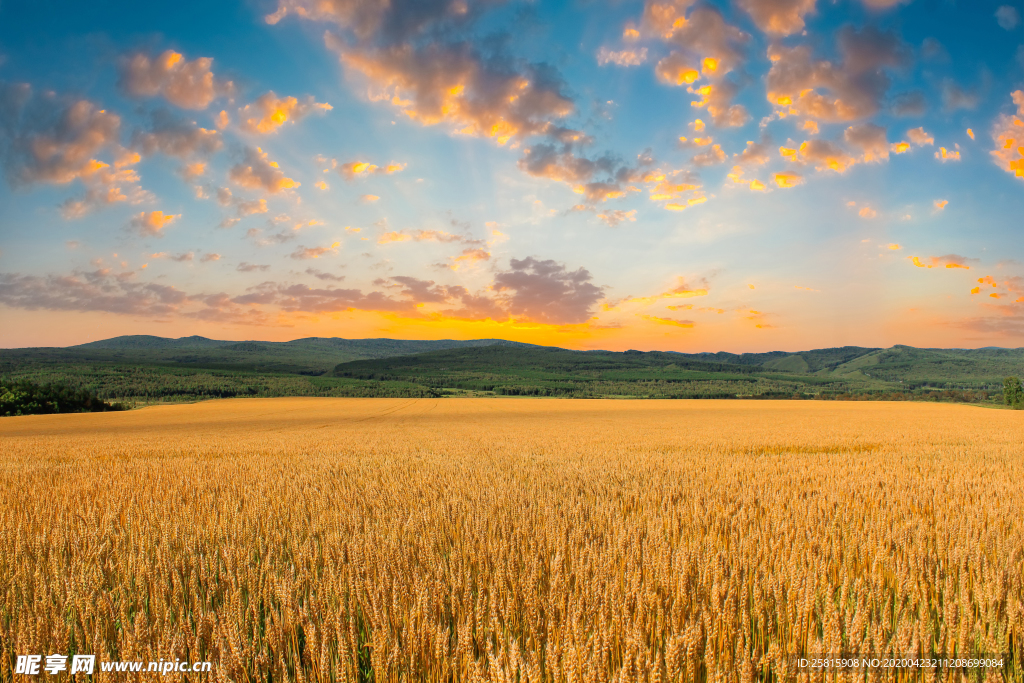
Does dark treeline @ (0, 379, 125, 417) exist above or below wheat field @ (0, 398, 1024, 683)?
below

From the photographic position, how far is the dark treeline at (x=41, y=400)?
62594mm

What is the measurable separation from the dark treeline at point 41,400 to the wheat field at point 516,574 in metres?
76.3

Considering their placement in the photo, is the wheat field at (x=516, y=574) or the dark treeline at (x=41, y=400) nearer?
the wheat field at (x=516, y=574)

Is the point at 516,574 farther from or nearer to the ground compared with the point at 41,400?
farther from the ground

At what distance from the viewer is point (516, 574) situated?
4.21 metres

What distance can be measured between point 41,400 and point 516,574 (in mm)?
90010

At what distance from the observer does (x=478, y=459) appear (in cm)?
1470

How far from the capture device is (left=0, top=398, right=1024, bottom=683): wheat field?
108 inches

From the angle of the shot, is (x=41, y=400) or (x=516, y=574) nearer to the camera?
(x=516, y=574)

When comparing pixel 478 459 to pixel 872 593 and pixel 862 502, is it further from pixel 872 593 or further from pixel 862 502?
pixel 872 593

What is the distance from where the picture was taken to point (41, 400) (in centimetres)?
6525

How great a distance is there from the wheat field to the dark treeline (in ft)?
250

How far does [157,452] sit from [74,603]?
1812 cm

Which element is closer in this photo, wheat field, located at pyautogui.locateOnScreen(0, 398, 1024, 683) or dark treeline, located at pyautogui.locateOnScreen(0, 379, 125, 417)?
wheat field, located at pyautogui.locateOnScreen(0, 398, 1024, 683)
